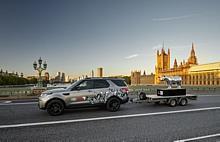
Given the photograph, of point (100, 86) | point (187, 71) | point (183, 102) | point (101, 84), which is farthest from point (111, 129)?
point (187, 71)

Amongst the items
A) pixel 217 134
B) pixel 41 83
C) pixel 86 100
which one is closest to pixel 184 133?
pixel 217 134

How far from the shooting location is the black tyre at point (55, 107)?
1006cm

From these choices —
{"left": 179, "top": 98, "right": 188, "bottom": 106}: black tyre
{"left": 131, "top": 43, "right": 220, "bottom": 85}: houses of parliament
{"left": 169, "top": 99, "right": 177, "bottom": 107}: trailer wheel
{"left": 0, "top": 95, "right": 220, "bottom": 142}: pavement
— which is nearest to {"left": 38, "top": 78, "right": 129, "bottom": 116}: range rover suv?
{"left": 0, "top": 95, "right": 220, "bottom": 142}: pavement

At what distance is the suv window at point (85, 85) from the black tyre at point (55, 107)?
1308 millimetres

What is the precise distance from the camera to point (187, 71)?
469ft

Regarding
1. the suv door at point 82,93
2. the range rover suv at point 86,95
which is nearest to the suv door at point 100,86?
the range rover suv at point 86,95

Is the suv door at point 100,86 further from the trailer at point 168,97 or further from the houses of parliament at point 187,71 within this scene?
the houses of parliament at point 187,71

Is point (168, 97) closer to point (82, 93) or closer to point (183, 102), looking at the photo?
point (183, 102)

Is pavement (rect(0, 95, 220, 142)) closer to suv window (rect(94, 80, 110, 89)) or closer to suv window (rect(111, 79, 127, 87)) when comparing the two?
suv window (rect(94, 80, 110, 89))

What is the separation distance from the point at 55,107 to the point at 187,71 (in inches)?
5755

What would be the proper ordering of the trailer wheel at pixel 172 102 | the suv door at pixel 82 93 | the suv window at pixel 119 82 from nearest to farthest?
the suv door at pixel 82 93 → the suv window at pixel 119 82 → the trailer wheel at pixel 172 102

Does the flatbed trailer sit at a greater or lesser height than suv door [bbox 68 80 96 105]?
lesser

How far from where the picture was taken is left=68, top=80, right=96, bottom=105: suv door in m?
10.4

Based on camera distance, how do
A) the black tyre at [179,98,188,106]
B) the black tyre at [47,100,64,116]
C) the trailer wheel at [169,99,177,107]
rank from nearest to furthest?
1. the black tyre at [47,100,64,116]
2. the trailer wheel at [169,99,177,107]
3. the black tyre at [179,98,188,106]
